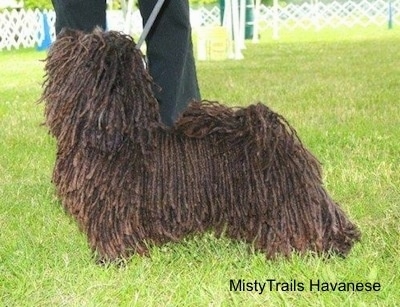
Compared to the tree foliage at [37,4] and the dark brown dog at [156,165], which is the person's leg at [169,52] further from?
the tree foliage at [37,4]

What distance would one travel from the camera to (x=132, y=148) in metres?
2.43

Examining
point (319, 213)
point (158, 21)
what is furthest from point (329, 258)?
point (158, 21)

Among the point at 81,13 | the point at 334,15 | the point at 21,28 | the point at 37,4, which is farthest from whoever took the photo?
the point at 334,15

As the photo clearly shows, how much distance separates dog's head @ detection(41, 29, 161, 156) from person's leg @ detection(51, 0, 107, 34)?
21.1 inches

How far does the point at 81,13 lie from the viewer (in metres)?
2.96

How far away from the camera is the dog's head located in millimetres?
2383

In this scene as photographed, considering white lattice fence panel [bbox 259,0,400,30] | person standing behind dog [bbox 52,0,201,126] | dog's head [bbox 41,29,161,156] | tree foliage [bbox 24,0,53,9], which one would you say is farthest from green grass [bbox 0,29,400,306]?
white lattice fence panel [bbox 259,0,400,30]

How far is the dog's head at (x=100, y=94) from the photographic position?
238 cm

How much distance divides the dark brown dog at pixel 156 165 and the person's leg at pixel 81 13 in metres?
0.51

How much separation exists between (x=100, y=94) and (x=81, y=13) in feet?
2.32

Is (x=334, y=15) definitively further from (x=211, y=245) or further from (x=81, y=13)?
(x=211, y=245)

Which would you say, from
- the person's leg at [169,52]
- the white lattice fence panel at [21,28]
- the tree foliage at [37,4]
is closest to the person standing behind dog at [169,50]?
the person's leg at [169,52]

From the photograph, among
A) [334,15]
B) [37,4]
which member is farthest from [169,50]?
[334,15]

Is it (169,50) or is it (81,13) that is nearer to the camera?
(81,13)
